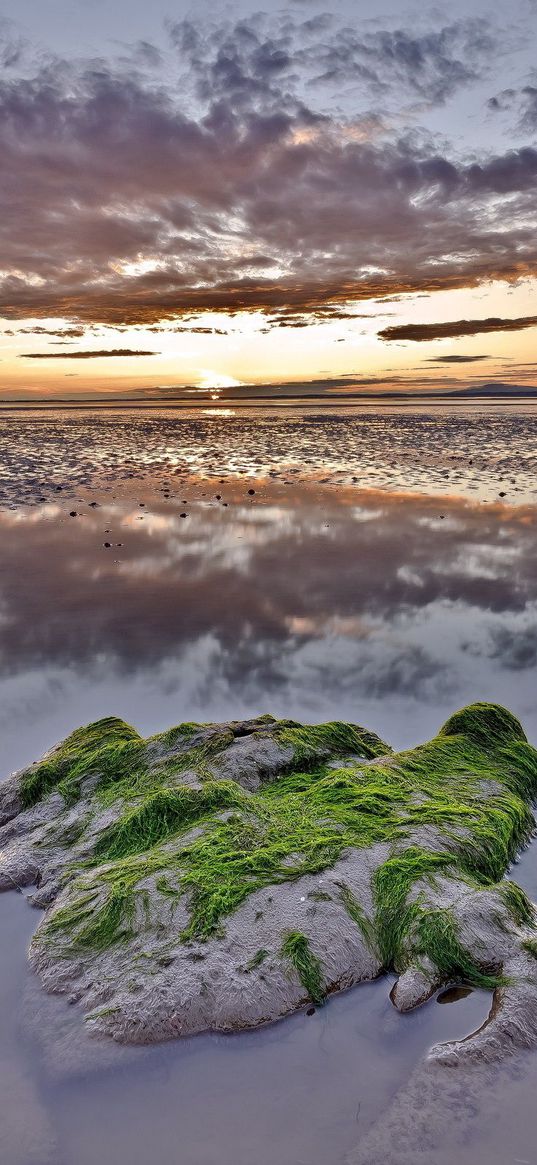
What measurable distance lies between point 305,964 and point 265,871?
631 millimetres

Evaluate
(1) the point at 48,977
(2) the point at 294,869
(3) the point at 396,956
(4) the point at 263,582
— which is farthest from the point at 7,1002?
(4) the point at 263,582

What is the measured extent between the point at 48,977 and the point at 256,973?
1116mm

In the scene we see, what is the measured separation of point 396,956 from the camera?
3473 mm

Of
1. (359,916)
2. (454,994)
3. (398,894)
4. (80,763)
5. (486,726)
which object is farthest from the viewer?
(486,726)

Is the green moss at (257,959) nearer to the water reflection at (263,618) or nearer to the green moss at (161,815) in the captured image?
the green moss at (161,815)

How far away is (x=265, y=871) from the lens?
385 cm

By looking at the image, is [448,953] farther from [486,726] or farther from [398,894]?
[486,726]

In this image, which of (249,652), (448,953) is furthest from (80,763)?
(249,652)

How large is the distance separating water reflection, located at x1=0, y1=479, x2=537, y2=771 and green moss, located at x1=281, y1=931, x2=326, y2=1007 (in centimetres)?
307

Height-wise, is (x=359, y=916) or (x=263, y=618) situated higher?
(x=359, y=916)

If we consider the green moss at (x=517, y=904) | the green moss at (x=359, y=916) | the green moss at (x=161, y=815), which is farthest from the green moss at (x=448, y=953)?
the green moss at (x=161, y=815)

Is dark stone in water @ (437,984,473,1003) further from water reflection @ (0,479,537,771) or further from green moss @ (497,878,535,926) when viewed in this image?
water reflection @ (0,479,537,771)

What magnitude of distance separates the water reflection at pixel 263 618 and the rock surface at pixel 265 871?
1.15 metres

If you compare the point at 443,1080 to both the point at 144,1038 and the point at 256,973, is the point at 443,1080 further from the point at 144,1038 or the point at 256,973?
the point at 144,1038
